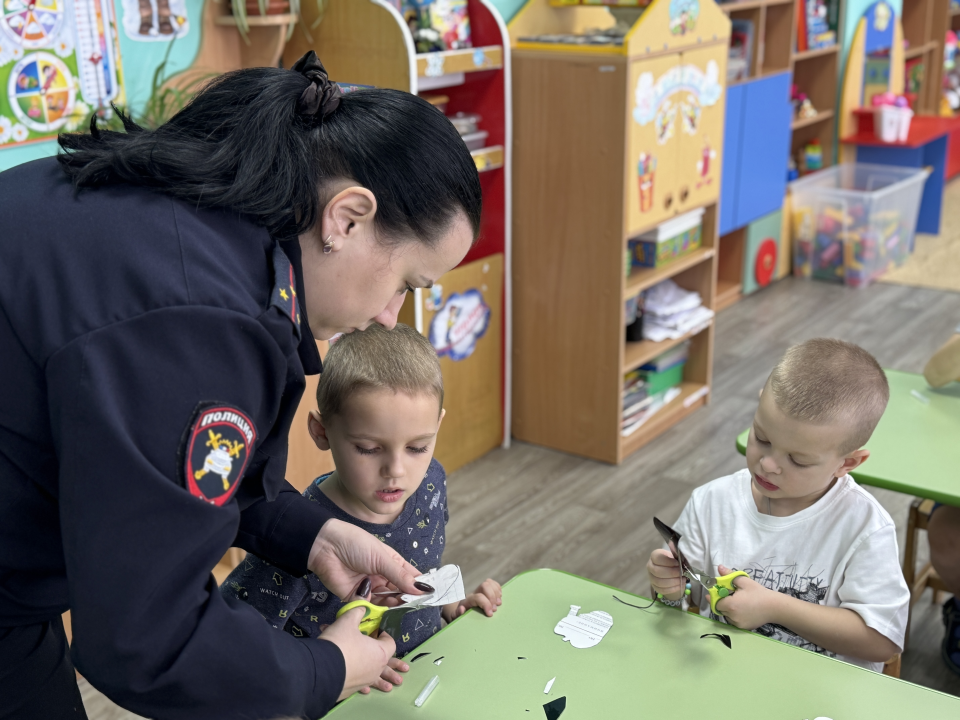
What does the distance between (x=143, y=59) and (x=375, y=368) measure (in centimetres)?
149

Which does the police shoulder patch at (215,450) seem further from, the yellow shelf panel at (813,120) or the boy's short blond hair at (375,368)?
the yellow shelf panel at (813,120)

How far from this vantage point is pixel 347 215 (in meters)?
0.91

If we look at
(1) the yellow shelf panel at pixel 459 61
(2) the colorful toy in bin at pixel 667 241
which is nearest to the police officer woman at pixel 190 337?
(1) the yellow shelf panel at pixel 459 61

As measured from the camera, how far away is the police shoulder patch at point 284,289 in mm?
811

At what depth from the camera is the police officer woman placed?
2.40ft

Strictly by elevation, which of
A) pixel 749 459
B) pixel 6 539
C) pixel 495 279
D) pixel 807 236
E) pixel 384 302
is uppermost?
pixel 384 302

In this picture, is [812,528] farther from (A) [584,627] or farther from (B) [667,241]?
(B) [667,241]

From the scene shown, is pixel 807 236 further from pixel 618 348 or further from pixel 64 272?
pixel 64 272

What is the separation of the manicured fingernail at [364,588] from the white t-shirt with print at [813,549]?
0.53 m

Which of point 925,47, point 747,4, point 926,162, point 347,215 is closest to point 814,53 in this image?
point 747,4

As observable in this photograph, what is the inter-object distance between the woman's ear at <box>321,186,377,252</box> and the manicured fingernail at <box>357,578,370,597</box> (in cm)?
46

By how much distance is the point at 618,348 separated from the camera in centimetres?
317

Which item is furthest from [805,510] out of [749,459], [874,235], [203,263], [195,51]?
[874,235]

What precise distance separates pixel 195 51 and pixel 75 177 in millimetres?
1830
